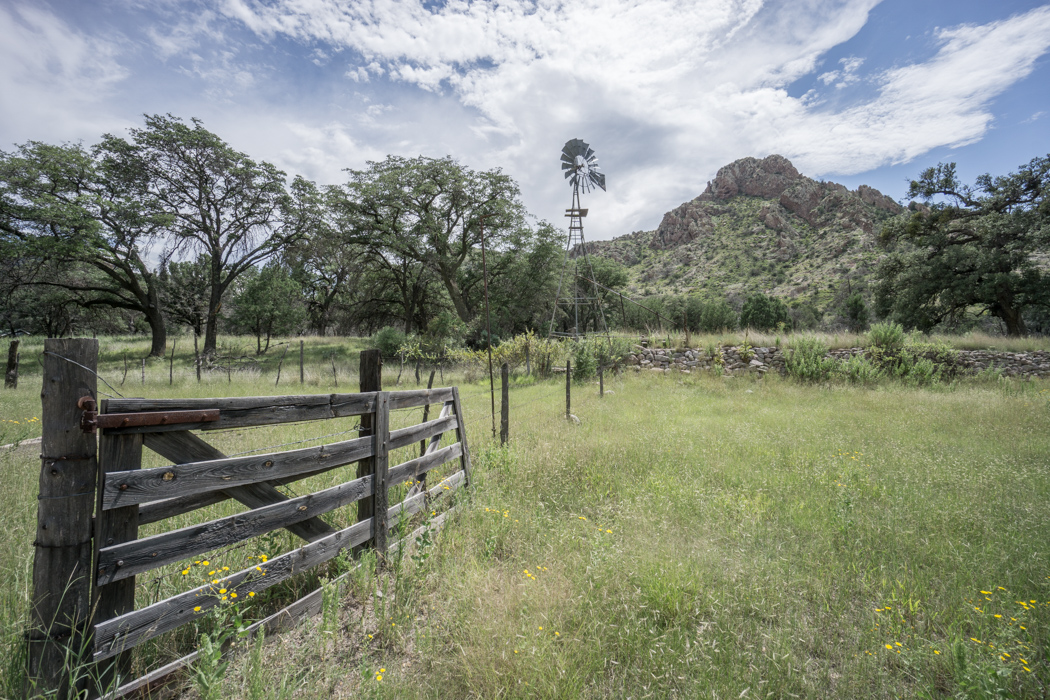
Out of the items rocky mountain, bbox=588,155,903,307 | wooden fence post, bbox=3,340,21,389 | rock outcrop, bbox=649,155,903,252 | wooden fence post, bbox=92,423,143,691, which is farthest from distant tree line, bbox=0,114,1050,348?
rock outcrop, bbox=649,155,903,252

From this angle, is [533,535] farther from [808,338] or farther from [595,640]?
[808,338]

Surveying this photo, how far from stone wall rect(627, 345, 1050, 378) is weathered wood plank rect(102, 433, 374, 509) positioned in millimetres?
15837

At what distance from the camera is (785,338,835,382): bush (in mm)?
14258

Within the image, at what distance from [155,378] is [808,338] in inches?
1045

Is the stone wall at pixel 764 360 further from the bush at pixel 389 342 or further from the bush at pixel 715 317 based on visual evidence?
the bush at pixel 715 317

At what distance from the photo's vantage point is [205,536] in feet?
7.58

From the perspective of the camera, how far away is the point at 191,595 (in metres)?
2.26

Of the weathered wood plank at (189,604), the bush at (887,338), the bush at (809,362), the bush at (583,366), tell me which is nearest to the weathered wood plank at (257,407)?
the weathered wood plank at (189,604)

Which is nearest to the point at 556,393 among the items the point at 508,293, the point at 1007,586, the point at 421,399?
the point at 421,399

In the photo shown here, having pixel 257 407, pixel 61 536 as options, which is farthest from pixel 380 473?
pixel 61 536

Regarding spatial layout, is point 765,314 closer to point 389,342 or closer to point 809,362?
point 809,362

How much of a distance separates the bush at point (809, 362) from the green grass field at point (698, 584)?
7.39 meters

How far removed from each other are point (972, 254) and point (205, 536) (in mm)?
34113

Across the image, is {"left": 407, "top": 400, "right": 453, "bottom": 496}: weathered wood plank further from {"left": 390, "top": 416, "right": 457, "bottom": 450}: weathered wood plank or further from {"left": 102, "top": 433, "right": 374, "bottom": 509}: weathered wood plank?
{"left": 102, "top": 433, "right": 374, "bottom": 509}: weathered wood plank
